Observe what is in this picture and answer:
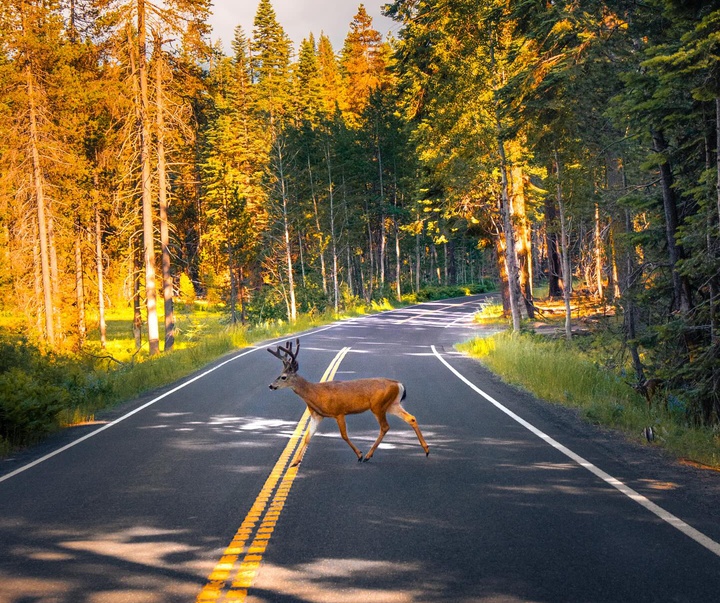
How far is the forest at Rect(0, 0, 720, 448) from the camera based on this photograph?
33.3 feet

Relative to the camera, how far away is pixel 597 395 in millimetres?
12633

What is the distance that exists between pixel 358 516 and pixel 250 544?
1.14 m

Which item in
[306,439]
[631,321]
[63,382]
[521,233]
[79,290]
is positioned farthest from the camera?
[79,290]

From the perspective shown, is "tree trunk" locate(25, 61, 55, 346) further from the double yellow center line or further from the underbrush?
the double yellow center line

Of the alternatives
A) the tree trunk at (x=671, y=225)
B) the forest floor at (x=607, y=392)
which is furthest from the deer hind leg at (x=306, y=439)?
the tree trunk at (x=671, y=225)

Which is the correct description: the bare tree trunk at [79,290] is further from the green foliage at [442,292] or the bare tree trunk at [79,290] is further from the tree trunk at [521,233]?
the green foliage at [442,292]

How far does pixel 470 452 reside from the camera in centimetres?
884

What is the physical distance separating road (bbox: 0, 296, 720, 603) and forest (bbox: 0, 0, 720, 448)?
3087 millimetres

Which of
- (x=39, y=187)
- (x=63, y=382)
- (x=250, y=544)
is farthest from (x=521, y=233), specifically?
(x=250, y=544)

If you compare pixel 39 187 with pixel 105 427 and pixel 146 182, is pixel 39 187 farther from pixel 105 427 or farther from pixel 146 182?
pixel 105 427

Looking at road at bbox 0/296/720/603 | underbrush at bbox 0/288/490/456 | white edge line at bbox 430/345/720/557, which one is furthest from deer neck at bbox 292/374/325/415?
underbrush at bbox 0/288/490/456

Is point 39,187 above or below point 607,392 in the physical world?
above

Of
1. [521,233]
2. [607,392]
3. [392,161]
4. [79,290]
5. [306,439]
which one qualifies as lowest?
[607,392]

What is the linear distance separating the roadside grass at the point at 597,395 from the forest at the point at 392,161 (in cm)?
57
